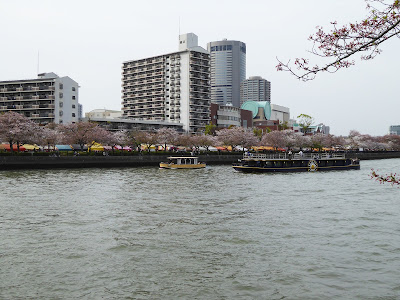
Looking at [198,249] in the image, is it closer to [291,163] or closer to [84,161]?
[291,163]

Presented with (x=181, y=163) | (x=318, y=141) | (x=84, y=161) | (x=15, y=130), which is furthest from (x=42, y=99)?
(x=318, y=141)

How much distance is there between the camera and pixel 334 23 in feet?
23.9

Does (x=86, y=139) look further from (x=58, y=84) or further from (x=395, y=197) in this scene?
(x=395, y=197)

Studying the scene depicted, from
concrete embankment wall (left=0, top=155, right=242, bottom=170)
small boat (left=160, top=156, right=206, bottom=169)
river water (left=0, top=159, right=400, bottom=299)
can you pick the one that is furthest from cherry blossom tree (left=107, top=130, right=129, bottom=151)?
river water (left=0, top=159, right=400, bottom=299)

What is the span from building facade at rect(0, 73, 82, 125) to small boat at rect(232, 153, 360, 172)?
66568 mm

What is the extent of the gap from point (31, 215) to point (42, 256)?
9.02m

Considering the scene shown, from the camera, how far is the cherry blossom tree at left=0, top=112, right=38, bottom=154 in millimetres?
66750

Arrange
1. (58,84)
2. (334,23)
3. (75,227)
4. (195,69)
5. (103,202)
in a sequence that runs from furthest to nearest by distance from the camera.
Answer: (195,69), (58,84), (103,202), (75,227), (334,23)

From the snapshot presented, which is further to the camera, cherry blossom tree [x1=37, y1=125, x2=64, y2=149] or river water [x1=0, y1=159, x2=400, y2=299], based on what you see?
cherry blossom tree [x1=37, y1=125, x2=64, y2=149]

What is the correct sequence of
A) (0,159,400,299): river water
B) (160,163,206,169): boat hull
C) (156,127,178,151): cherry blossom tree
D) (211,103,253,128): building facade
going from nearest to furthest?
(0,159,400,299): river water < (160,163,206,169): boat hull < (156,127,178,151): cherry blossom tree < (211,103,253,128): building facade

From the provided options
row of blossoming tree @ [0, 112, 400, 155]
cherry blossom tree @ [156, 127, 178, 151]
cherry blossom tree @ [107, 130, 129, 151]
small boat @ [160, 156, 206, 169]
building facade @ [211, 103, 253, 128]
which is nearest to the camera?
small boat @ [160, 156, 206, 169]

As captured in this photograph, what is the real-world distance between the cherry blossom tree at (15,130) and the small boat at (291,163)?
121 ft

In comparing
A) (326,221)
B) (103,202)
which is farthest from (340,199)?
(103,202)

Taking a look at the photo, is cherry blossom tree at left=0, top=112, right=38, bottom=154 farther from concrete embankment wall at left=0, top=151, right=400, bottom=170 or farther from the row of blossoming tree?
concrete embankment wall at left=0, top=151, right=400, bottom=170
